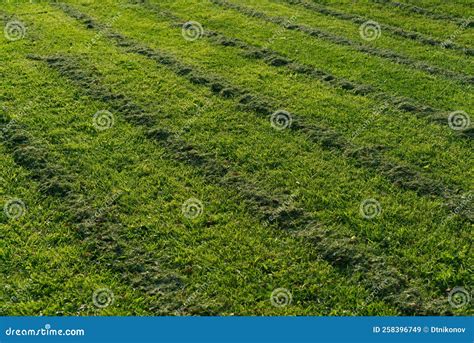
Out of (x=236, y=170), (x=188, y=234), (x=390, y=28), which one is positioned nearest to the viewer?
(x=188, y=234)

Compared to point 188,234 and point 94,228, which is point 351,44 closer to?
point 188,234

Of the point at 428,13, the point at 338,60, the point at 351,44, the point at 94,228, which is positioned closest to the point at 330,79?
the point at 338,60

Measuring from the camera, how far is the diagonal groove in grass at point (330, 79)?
9211 mm

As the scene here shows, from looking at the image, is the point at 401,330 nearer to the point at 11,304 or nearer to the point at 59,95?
the point at 11,304

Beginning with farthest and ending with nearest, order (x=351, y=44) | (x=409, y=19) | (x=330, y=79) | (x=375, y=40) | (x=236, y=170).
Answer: (x=409, y=19), (x=375, y=40), (x=351, y=44), (x=330, y=79), (x=236, y=170)

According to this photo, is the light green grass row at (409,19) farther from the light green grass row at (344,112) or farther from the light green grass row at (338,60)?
the light green grass row at (344,112)

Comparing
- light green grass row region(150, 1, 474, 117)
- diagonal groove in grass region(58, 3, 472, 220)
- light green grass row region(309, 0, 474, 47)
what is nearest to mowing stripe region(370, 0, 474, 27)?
light green grass row region(309, 0, 474, 47)

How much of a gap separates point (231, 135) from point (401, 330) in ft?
14.1

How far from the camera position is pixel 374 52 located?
11750mm

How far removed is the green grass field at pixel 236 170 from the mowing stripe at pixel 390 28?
9 centimetres

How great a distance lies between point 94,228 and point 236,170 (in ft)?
7.30

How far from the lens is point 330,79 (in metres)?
10.6

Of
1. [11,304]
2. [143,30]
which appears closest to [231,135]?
[11,304]

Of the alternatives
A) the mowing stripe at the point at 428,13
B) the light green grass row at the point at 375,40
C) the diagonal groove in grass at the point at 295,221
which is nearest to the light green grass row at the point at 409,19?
the mowing stripe at the point at 428,13
